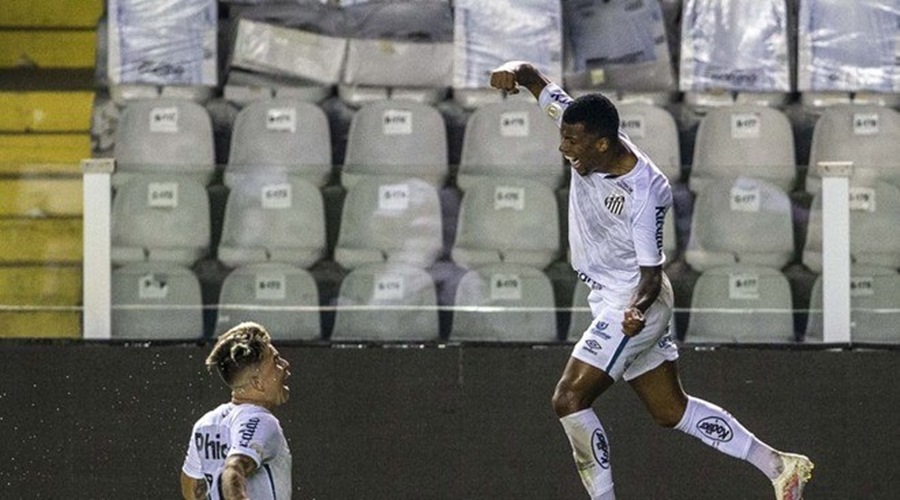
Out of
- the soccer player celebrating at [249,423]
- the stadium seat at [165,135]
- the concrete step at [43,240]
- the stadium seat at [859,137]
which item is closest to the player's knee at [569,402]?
the soccer player celebrating at [249,423]

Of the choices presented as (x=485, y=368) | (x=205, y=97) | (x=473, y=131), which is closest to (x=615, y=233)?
(x=485, y=368)

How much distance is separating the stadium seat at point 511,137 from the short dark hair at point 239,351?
3.66m

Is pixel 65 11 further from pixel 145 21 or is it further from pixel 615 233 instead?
pixel 615 233

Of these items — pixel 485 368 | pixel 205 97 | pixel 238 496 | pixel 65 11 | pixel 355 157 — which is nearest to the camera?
pixel 238 496

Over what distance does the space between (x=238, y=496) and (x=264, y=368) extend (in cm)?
65

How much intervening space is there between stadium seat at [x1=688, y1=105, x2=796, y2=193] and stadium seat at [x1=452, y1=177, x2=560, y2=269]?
3.17 ft

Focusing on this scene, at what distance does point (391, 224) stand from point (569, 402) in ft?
6.72

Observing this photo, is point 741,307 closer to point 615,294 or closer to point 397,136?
point 615,294

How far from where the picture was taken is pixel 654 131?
10531 millimetres

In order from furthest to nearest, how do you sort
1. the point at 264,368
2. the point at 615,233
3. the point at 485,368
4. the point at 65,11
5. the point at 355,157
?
the point at 65,11 → the point at 355,157 → the point at 485,368 → the point at 615,233 → the point at 264,368

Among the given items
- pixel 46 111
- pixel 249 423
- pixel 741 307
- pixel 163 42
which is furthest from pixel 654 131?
pixel 249 423

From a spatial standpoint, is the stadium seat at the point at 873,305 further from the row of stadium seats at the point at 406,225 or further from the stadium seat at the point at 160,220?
the stadium seat at the point at 160,220

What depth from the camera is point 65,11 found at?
1295 centimetres

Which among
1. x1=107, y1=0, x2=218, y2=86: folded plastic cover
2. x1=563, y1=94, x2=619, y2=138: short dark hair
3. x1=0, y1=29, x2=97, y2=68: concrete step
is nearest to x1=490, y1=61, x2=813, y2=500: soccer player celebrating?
x1=563, y1=94, x2=619, y2=138: short dark hair
